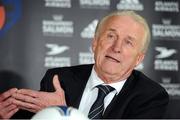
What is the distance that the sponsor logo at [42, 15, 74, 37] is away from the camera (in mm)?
3318

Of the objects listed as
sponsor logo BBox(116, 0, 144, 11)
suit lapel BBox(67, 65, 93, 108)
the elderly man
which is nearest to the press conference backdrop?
sponsor logo BBox(116, 0, 144, 11)

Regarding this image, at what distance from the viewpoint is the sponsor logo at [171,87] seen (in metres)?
3.42

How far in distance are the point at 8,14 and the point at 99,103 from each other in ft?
5.99

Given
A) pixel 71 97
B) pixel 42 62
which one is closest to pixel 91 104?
pixel 71 97

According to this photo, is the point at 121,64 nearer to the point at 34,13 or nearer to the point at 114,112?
the point at 114,112

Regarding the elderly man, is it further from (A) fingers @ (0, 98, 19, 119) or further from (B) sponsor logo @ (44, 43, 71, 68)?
(B) sponsor logo @ (44, 43, 71, 68)

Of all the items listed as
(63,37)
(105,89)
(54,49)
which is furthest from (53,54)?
(105,89)

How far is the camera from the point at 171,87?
3.42m

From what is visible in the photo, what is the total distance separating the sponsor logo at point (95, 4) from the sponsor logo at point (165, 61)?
52 centimetres

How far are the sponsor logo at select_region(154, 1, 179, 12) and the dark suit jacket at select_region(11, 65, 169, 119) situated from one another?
65.5 inches

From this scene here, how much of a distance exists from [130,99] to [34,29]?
1756 mm

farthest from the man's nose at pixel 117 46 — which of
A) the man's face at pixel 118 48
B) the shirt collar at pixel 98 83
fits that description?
the shirt collar at pixel 98 83

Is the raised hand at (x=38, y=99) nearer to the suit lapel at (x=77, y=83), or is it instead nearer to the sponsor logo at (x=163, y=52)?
the suit lapel at (x=77, y=83)

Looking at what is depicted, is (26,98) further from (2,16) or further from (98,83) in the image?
(2,16)
